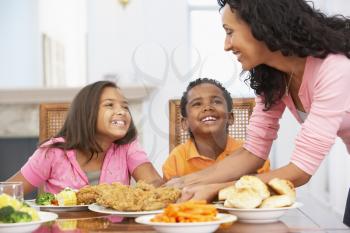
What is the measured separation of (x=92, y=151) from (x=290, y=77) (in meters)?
0.75

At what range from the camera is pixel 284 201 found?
1.14 m

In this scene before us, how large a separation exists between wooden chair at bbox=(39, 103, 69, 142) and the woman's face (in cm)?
95

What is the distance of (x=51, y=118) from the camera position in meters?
2.17

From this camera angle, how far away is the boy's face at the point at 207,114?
6.72 ft

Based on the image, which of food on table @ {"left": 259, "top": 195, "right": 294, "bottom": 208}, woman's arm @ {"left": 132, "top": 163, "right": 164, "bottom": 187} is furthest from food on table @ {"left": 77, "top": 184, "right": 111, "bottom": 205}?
woman's arm @ {"left": 132, "top": 163, "right": 164, "bottom": 187}

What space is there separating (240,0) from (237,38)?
0.30ft

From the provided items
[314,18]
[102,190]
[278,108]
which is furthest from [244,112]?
[102,190]

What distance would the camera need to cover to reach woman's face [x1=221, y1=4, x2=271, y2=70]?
137cm

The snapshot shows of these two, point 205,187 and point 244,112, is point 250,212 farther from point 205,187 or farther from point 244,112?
point 244,112

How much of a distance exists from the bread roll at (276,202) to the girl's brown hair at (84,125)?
0.93 meters

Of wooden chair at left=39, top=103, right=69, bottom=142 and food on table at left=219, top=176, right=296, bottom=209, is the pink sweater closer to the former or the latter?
food on table at left=219, top=176, right=296, bottom=209

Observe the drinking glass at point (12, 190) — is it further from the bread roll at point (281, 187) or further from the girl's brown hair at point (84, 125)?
the girl's brown hair at point (84, 125)

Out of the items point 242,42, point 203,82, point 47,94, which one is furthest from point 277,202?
point 47,94

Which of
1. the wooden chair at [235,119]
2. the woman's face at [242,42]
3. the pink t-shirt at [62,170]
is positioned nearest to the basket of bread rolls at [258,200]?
the woman's face at [242,42]
